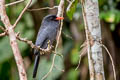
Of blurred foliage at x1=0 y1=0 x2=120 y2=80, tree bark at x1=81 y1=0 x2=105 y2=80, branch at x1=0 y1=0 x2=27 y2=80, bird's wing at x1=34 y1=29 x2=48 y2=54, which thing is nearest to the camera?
branch at x1=0 y1=0 x2=27 y2=80

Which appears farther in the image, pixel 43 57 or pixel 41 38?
pixel 43 57

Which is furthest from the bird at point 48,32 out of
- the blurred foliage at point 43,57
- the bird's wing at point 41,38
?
the blurred foliage at point 43,57

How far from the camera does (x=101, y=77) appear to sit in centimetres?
236

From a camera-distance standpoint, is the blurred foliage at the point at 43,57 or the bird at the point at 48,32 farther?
the blurred foliage at the point at 43,57

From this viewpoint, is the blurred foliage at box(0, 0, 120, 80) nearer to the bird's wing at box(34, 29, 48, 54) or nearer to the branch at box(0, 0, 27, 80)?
the bird's wing at box(34, 29, 48, 54)

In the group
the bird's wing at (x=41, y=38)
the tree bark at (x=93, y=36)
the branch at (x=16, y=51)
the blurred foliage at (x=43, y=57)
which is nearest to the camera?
the branch at (x=16, y=51)

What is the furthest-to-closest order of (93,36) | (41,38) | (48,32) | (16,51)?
(48,32)
(41,38)
(93,36)
(16,51)

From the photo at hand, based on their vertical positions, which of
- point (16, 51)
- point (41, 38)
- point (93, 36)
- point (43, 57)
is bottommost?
point (43, 57)

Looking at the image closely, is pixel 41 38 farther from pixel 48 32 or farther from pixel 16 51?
pixel 16 51

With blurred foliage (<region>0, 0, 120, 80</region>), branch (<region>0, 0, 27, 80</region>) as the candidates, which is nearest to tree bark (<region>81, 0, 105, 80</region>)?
branch (<region>0, 0, 27, 80</region>)

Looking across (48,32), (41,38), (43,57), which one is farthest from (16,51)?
(43,57)

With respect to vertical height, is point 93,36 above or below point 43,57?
above

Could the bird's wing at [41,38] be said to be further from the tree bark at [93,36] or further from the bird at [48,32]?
the tree bark at [93,36]

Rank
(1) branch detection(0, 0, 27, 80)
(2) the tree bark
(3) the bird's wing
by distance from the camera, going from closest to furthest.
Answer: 1. (1) branch detection(0, 0, 27, 80)
2. (2) the tree bark
3. (3) the bird's wing
